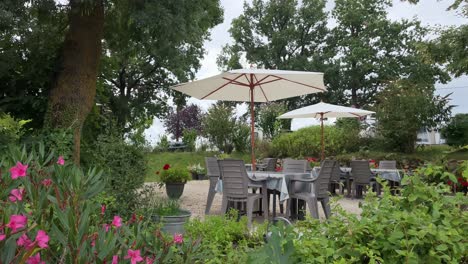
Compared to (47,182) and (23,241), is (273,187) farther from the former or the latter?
(23,241)

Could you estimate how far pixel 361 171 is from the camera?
9.02m

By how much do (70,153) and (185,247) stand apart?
17.7 ft

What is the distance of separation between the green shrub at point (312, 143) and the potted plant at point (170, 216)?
11.5m

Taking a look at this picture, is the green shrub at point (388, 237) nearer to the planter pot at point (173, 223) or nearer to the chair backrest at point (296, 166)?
the planter pot at point (173, 223)

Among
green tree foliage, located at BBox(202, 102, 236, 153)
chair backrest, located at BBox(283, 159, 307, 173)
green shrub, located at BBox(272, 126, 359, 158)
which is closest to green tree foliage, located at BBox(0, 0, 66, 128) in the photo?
chair backrest, located at BBox(283, 159, 307, 173)

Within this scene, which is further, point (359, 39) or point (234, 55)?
point (234, 55)

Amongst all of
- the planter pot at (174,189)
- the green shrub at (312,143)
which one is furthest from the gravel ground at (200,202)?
the green shrub at (312,143)

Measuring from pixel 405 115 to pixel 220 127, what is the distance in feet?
22.5

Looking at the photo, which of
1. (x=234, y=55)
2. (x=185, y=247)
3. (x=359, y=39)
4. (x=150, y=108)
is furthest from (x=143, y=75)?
(x=185, y=247)

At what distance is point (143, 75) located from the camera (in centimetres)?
2294

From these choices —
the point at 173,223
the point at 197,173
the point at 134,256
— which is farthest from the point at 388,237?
the point at 197,173

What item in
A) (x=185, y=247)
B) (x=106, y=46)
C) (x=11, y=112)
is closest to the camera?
(x=185, y=247)

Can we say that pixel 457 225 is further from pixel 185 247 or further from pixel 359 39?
pixel 359 39

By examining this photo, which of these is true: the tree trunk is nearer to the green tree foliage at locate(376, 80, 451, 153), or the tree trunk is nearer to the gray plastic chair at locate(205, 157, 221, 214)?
the gray plastic chair at locate(205, 157, 221, 214)
